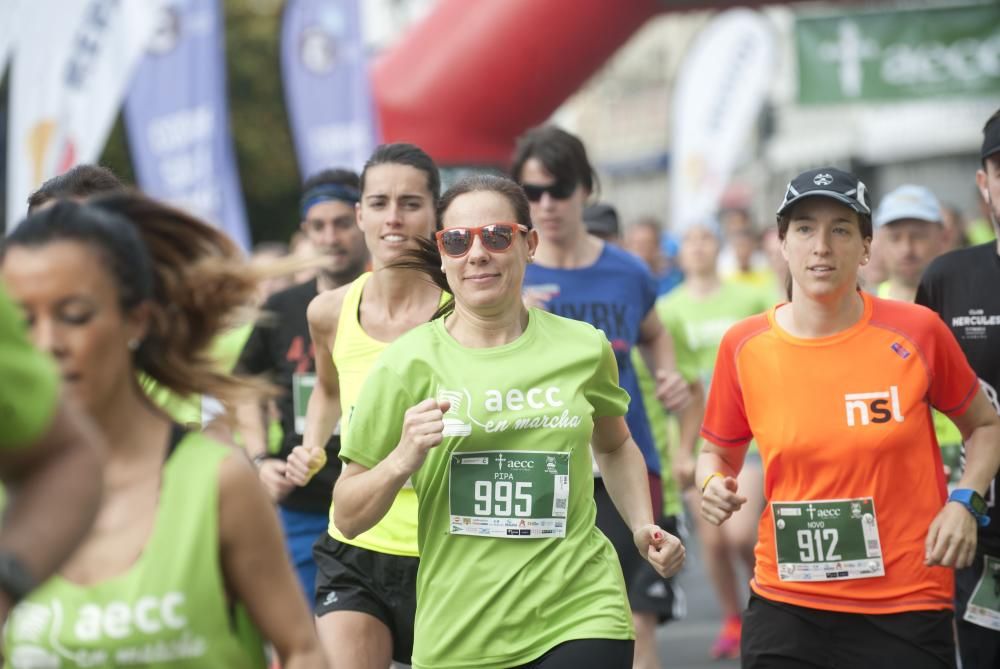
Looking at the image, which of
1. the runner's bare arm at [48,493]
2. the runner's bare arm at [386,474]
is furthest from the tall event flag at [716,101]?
the runner's bare arm at [48,493]

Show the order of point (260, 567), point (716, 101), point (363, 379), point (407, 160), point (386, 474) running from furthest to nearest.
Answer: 1. point (716, 101)
2. point (407, 160)
3. point (363, 379)
4. point (386, 474)
5. point (260, 567)

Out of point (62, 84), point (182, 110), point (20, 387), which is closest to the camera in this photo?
point (20, 387)

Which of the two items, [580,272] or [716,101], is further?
[716,101]

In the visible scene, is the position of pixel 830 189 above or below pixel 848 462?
above

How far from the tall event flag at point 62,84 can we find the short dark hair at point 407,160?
17.8 feet

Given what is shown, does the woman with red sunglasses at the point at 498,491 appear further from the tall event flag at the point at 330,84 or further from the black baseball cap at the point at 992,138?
the tall event flag at the point at 330,84

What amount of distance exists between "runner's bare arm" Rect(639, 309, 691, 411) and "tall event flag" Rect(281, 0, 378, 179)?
22.2ft

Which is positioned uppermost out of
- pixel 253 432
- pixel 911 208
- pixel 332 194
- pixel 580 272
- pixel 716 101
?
pixel 716 101

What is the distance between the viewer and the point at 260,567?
2992mm

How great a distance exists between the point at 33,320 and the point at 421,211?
2794mm

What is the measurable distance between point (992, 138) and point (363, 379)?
7.03 feet

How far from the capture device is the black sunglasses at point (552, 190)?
6.32 m

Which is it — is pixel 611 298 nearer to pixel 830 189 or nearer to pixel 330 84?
pixel 830 189

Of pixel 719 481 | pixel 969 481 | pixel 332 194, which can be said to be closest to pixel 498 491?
pixel 719 481
